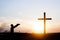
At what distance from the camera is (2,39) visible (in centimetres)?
1661

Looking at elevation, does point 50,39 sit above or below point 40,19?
below

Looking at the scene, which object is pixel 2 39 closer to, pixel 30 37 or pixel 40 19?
pixel 30 37

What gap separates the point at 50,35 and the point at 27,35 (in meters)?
2.04

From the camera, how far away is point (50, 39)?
17047 millimetres

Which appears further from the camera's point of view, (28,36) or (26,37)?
(28,36)

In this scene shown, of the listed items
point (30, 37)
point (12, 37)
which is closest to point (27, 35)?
point (30, 37)

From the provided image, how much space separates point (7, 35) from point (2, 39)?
21.3 inches

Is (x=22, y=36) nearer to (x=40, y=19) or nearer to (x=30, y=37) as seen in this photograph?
(x=30, y=37)

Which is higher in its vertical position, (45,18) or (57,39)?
(45,18)

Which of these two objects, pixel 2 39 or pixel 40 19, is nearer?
pixel 2 39

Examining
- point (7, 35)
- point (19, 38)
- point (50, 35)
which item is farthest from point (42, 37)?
point (7, 35)

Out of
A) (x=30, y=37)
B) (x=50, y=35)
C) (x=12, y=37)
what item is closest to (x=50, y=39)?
(x=50, y=35)

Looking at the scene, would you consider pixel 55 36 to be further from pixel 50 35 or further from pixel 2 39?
pixel 2 39

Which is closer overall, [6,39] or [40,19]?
[6,39]
